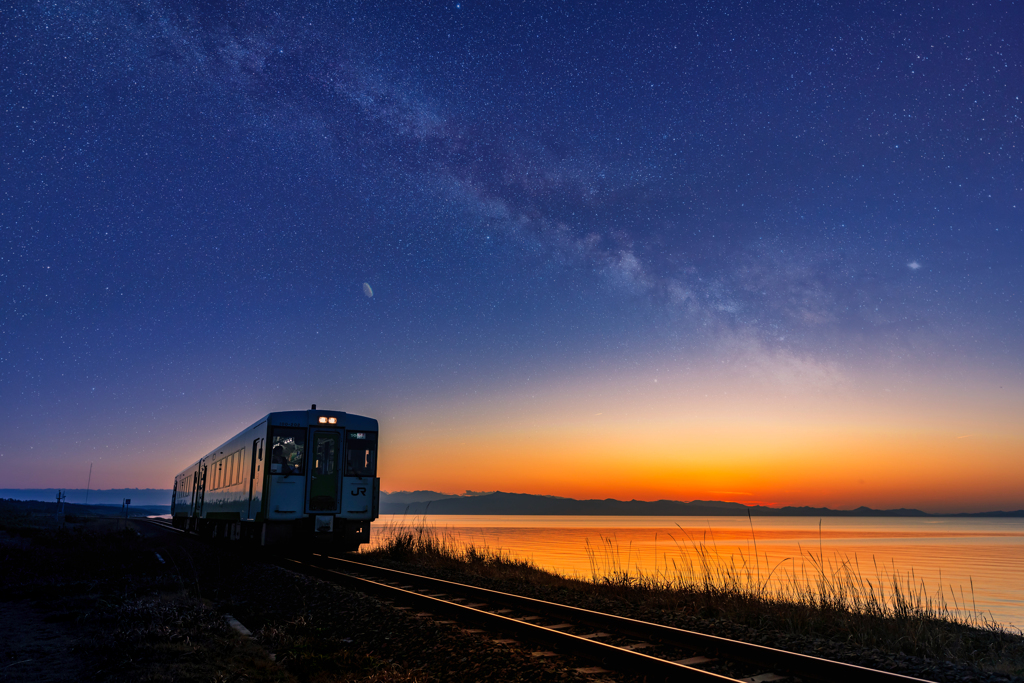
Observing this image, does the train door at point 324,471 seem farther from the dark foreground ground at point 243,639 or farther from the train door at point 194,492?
the train door at point 194,492

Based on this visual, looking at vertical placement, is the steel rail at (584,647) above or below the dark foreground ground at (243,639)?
above

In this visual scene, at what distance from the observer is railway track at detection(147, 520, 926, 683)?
5793 mm

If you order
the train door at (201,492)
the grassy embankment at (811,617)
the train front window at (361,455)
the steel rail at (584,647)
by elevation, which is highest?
the train front window at (361,455)

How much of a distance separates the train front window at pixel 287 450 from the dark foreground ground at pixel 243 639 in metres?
3.71

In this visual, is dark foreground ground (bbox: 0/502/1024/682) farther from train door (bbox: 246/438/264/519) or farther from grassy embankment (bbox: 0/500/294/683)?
train door (bbox: 246/438/264/519)

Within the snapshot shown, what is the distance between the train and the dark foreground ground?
3.07 metres

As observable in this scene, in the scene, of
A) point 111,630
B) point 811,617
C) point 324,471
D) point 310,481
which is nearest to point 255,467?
point 310,481

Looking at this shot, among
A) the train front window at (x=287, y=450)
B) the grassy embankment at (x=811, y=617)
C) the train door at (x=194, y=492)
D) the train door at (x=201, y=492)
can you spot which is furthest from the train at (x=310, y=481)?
Answer: the train door at (x=194, y=492)

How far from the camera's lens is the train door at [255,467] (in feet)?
54.7

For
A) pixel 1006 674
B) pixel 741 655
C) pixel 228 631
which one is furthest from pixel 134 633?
pixel 1006 674

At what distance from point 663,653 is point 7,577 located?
12254 millimetres

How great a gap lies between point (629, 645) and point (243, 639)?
490cm

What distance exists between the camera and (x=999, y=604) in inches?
739

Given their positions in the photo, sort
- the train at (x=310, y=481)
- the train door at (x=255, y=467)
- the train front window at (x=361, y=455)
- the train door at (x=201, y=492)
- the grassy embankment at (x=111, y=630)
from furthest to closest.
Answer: the train door at (x=201, y=492)
the train front window at (x=361, y=455)
the train door at (x=255, y=467)
the train at (x=310, y=481)
the grassy embankment at (x=111, y=630)
